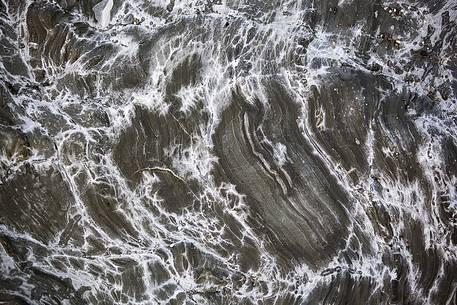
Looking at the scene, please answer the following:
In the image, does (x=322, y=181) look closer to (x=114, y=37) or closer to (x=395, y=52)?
(x=395, y=52)

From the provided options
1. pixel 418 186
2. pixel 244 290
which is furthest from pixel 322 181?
pixel 244 290

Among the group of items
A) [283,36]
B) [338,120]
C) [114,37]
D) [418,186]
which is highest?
[283,36]

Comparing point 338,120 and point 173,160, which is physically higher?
point 338,120

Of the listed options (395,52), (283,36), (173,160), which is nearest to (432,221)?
(395,52)

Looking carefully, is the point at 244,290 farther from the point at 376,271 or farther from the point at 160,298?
the point at 376,271

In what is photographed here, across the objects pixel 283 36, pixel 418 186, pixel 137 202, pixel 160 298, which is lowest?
pixel 160 298

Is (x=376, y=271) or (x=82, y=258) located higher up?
(x=376, y=271)
